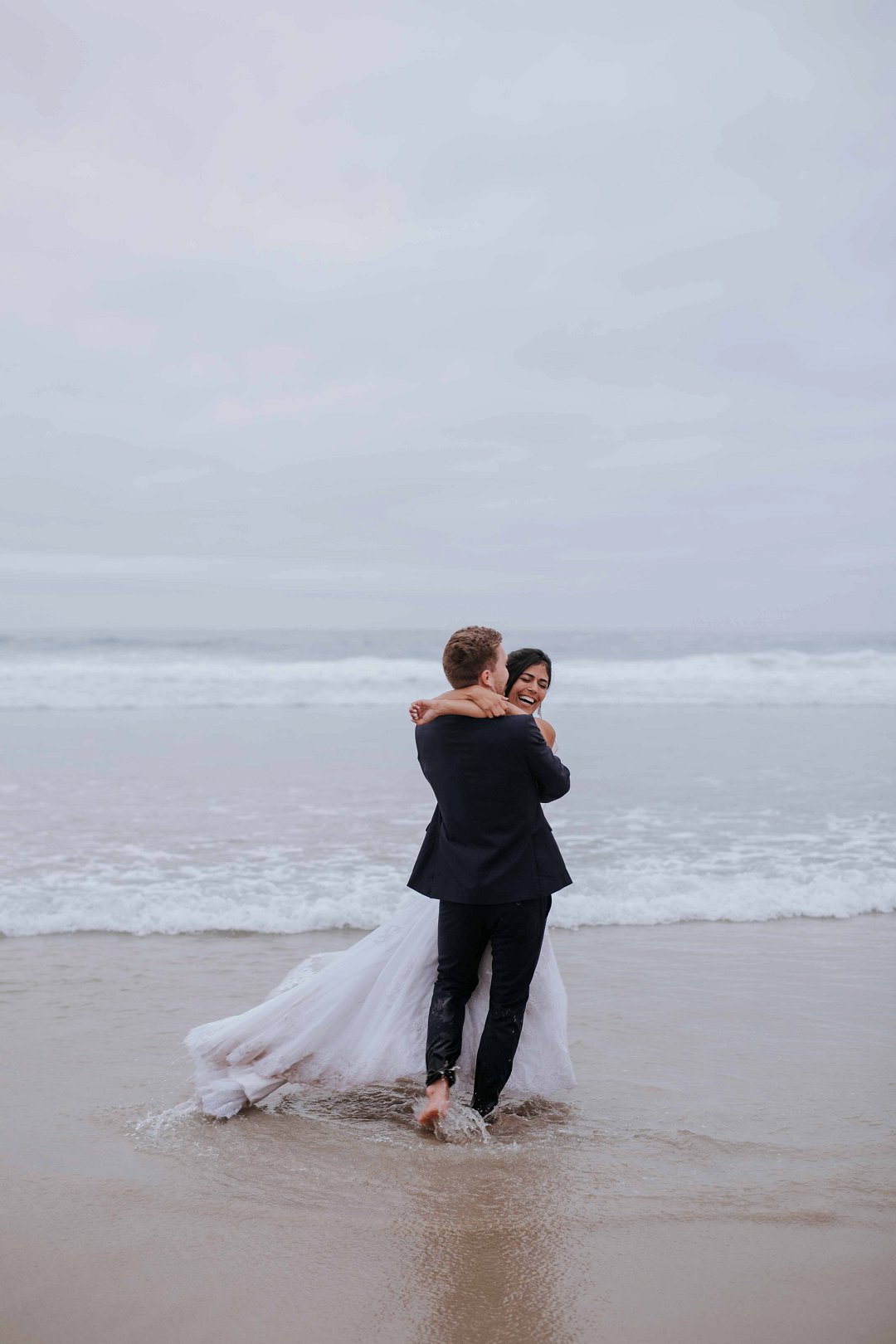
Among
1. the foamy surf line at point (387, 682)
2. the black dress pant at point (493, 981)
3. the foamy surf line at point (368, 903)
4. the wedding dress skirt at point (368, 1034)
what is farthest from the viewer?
the foamy surf line at point (387, 682)

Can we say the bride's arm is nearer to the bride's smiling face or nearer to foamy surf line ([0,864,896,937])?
the bride's smiling face

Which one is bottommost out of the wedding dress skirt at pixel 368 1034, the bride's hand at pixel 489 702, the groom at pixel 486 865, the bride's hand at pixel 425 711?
the wedding dress skirt at pixel 368 1034

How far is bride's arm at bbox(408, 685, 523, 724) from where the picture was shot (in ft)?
12.0

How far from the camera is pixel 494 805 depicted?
3709 mm

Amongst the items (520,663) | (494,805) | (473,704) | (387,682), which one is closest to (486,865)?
(494,805)

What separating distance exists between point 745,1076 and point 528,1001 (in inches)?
42.9

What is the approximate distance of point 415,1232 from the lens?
3006mm

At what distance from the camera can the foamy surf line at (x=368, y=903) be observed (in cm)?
645

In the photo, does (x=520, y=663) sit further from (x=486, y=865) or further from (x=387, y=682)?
(x=387, y=682)

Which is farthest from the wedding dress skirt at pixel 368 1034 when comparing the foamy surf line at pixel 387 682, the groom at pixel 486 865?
the foamy surf line at pixel 387 682

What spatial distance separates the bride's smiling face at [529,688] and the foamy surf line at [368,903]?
123 inches

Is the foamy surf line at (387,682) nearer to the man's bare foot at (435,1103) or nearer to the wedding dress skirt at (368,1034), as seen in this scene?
the wedding dress skirt at (368,1034)

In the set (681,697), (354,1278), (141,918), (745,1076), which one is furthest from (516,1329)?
(681,697)

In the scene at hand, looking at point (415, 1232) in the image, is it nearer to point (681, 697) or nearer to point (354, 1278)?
point (354, 1278)
